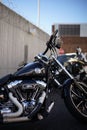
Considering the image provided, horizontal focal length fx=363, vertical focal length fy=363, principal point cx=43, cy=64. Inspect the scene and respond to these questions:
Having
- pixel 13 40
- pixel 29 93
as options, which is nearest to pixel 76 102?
pixel 29 93

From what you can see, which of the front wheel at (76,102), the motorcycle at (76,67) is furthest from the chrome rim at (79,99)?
the motorcycle at (76,67)

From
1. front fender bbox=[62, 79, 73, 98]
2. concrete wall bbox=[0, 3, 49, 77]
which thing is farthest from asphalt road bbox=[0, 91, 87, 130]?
concrete wall bbox=[0, 3, 49, 77]

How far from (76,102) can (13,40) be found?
8722mm

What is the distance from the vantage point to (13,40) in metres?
14.2

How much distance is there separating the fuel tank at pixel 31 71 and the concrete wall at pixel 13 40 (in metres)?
6.80

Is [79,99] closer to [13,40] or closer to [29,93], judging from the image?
[29,93]

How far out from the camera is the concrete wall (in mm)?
12438

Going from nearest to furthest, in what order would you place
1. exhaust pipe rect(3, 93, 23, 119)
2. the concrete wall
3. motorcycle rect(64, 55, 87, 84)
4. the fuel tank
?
exhaust pipe rect(3, 93, 23, 119)
the fuel tank
motorcycle rect(64, 55, 87, 84)
the concrete wall

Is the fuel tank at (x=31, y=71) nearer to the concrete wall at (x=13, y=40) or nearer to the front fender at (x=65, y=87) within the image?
the front fender at (x=65, y=87)

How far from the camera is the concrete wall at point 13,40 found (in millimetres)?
12438

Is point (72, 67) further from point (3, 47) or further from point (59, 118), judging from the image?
point (59, 118)

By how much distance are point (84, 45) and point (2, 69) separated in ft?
168

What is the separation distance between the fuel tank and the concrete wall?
6803 millimetres

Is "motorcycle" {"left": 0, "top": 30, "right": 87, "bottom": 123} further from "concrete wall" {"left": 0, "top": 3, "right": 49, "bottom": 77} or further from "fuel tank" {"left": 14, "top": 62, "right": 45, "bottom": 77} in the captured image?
"concrete wall" {"left": 0, "top": 3, "right": 49, "bottom": 77}
